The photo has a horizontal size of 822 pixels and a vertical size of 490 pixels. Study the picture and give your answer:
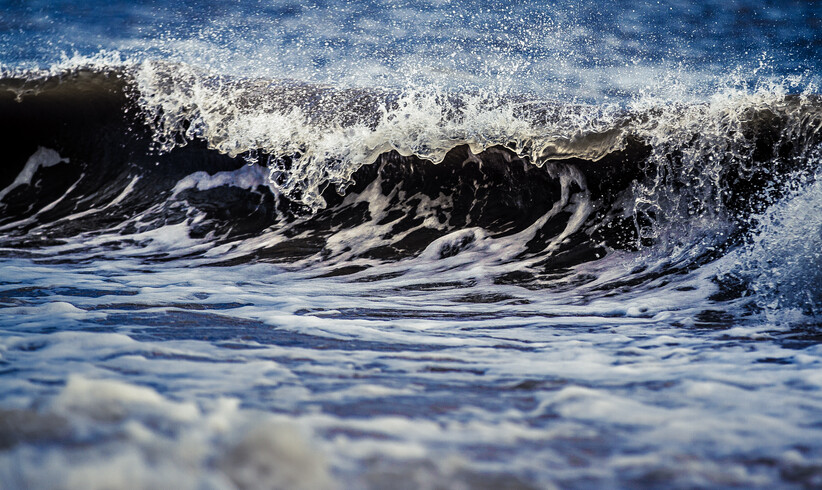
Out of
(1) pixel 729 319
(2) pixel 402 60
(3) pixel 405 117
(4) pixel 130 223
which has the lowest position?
(1) pixel 729 319

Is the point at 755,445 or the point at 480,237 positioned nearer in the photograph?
the point at 755,445

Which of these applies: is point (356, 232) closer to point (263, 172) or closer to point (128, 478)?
point (263, 172)

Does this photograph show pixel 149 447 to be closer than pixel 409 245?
Yes

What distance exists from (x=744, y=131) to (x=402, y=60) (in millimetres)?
3333

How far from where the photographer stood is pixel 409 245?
3957 mm

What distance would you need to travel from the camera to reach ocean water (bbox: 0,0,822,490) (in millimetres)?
1053

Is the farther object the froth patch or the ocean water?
the ocean water

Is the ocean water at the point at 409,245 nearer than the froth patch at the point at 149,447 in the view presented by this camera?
No

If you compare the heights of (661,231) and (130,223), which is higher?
(130,223)

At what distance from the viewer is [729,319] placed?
2473 millimetres

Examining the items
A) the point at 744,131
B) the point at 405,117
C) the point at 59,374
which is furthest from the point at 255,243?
the point at 744,131

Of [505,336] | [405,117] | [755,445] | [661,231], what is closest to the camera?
[755,445]

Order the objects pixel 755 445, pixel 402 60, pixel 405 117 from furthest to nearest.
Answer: pixel 402 60 < pixel 405 117 < pixel 755 445

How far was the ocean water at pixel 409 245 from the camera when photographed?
1.05 m
